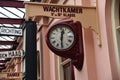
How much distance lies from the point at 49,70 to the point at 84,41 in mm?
2782

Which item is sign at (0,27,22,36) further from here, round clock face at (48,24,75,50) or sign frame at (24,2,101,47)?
sign frame at (24,2,101,47)

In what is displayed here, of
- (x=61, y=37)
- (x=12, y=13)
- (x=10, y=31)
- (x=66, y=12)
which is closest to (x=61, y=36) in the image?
(x=61, y=37)

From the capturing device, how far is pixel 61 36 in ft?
17.1

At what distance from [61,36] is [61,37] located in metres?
0.02

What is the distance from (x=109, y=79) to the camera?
15.6 ft

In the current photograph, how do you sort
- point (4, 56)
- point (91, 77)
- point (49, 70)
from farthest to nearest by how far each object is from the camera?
point (49, 70)
point (4, 56)
point (91, 77)

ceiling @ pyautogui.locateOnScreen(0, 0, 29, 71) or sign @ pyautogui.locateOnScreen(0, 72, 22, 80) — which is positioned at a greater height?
ceiling @ pyautogui.locateOnScreen(0, 0, 29, 71)

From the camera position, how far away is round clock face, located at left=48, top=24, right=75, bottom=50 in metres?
5.11

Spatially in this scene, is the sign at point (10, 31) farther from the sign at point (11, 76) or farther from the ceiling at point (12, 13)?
the sign at point (11, 76)

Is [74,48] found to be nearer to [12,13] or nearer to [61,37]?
[61,37]

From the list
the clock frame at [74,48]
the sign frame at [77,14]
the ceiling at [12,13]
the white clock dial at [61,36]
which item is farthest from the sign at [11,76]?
the sign frame at [77,14]

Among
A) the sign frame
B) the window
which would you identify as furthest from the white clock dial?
the window

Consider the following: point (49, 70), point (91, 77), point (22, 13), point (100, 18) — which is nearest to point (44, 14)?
point (100, 18)

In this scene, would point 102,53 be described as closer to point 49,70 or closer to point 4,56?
point 4,56
